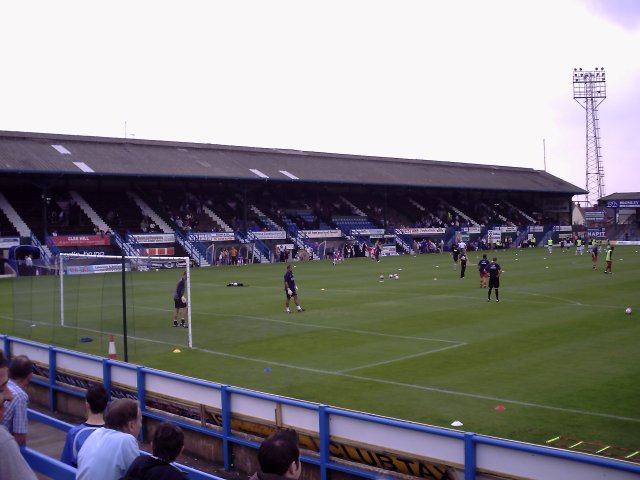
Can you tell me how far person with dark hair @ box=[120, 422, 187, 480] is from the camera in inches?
186

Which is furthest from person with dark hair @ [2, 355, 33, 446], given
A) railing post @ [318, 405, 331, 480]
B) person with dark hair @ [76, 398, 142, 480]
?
railing post @ [318, 405, 331, 480]

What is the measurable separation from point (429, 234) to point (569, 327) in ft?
178

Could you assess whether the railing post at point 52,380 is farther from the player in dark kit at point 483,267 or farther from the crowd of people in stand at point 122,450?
the player in dark kit at point 483,267

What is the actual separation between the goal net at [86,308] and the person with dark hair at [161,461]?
1398 centimetres

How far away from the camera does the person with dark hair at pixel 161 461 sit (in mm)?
4719

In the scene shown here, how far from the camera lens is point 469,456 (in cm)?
757

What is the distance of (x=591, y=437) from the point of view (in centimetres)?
1098

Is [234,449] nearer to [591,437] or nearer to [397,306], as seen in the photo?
[591,437]

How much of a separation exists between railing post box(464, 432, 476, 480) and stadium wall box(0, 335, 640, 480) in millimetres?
11

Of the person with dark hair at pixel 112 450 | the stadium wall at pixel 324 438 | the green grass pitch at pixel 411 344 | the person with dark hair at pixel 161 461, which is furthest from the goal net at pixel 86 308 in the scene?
the person with dark hair at pixel 161 461

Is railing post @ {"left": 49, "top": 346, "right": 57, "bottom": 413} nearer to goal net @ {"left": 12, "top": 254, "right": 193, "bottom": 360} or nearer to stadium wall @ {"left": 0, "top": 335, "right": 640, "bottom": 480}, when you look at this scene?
stadium wall @ {"left": 0, "top": 335, "right": 640, "bottom": 480}

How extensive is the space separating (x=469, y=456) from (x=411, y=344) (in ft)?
39.1

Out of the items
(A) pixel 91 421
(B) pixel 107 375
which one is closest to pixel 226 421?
(B) pixel 107 375

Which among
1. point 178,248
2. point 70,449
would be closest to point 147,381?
point 70,449
